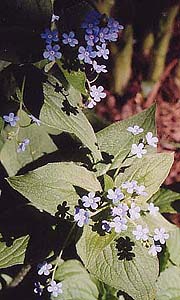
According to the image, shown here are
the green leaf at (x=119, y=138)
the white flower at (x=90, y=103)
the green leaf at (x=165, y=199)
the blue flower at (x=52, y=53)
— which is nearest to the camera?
the blue flower at (x=52, y=53)

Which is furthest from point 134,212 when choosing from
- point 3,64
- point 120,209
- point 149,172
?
point 3,64

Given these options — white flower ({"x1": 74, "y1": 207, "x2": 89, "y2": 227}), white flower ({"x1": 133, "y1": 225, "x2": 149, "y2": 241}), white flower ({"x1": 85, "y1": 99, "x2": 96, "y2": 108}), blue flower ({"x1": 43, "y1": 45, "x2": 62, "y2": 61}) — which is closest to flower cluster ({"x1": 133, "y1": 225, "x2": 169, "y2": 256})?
white flower ({"x1": 133, "y1": 225, "x2": 149, "y2": 241})

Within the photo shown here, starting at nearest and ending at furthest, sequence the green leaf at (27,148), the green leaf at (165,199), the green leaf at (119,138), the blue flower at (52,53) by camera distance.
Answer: the blue flower at (52,53) → the green leaf at (119,138) → the green leaf at (27,148) → the green leaf at (165,199)

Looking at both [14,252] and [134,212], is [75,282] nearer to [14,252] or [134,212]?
[14,252]

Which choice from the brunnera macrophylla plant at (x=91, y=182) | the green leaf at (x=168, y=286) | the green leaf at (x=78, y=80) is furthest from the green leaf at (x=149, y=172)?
the green leaf at (x=168, y=286)

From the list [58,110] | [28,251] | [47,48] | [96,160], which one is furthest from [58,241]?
[47,48]

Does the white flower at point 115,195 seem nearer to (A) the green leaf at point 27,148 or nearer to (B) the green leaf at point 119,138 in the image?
(B) the green leaf at point 119,138

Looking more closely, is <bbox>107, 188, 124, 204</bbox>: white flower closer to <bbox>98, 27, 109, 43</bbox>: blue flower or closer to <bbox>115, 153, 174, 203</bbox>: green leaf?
<bbox>115, 153, 174, 203</bbox>: green leaf

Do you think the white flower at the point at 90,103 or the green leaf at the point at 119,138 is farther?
the green leaf at the point at 119,138

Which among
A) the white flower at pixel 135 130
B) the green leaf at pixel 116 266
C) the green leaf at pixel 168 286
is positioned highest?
the white flower at pixel 135 130
